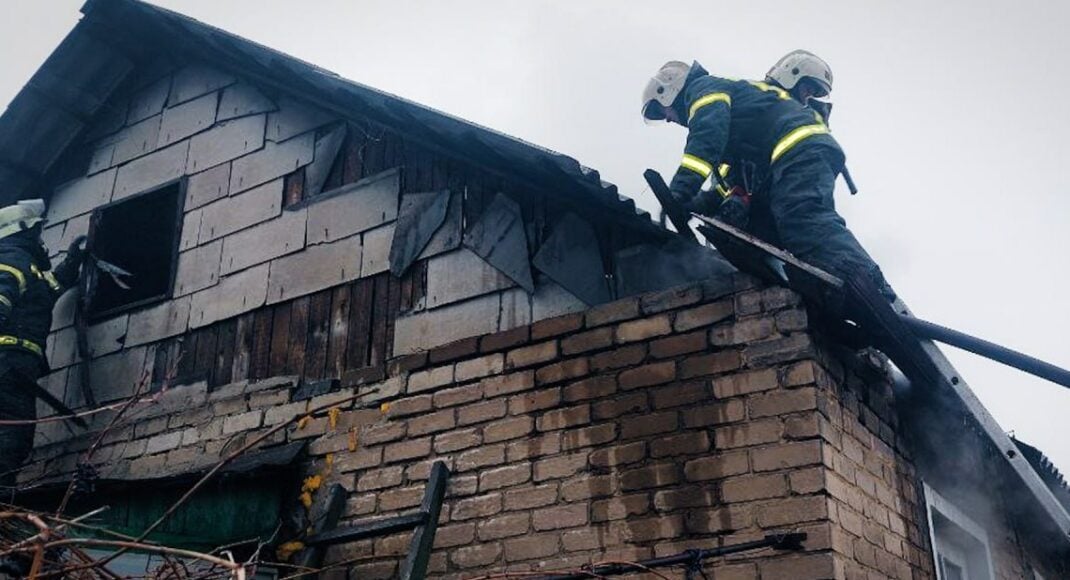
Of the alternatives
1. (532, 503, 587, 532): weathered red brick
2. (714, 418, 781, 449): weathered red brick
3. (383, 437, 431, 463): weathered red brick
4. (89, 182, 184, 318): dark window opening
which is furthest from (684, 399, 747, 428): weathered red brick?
(89, 182, 184, 318): dark window opening

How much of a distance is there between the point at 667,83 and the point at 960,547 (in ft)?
10.5

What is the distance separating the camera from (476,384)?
4.73m

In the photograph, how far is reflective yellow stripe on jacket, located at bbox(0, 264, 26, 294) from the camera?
6.46 meters

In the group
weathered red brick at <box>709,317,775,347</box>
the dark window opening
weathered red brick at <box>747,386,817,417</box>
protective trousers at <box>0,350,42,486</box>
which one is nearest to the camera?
weathered red brick at <box>747,386,817,417</box>

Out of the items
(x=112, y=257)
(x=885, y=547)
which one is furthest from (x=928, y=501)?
(x=112, y=257)

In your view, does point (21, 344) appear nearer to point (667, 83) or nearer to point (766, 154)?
point (667, 83)

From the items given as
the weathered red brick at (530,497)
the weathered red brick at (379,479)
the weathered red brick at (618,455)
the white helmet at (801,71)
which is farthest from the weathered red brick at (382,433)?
the white helmet at (801,71)

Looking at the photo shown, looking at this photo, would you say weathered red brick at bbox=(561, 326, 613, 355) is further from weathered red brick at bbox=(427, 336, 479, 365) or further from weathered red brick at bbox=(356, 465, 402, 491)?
weathered red brick at bbox=(356, 465, 402, 491)

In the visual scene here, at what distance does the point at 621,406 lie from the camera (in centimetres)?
425

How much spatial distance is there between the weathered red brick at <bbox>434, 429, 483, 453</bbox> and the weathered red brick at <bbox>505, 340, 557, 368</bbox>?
37 cm

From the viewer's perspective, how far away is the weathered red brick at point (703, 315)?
4188 mm

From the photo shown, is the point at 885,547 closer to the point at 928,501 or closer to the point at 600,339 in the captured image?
the point at 928,501

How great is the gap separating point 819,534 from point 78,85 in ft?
20.9

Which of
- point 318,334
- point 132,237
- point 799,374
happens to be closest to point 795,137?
point 799,374
